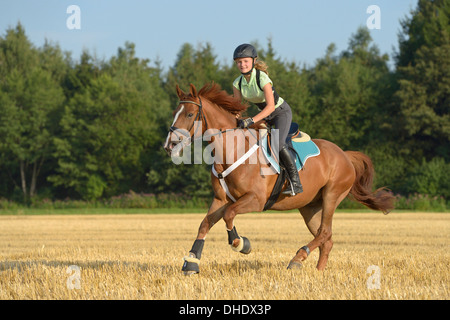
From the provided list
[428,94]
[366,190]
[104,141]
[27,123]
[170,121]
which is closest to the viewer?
[366,190]

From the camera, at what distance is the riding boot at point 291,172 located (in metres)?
8.91

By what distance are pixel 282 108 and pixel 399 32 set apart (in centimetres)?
4212

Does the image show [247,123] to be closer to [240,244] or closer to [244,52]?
[244,52]

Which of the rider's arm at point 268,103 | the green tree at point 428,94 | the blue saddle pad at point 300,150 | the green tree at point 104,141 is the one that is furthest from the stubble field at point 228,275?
the green tree at point 104,141

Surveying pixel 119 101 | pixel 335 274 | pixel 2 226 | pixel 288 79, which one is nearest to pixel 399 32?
pixel 288 79

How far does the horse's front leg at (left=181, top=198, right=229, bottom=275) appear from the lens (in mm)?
8383

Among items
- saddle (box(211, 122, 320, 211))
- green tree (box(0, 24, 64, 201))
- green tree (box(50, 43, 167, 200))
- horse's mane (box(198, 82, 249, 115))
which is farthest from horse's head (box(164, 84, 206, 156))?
green tree (box(0, 24, 64, 201))

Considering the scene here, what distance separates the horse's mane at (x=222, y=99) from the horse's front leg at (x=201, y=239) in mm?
1375

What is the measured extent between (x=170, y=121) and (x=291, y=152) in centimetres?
3725

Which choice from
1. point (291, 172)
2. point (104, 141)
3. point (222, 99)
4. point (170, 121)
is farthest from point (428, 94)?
point (222, 99)

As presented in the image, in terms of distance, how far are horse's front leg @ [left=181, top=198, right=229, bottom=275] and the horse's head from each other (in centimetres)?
112

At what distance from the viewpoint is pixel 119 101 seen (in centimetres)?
5031

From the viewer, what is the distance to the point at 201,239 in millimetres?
8516

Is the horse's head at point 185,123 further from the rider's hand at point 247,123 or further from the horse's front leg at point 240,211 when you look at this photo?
the horse's front leg at point 240,211
